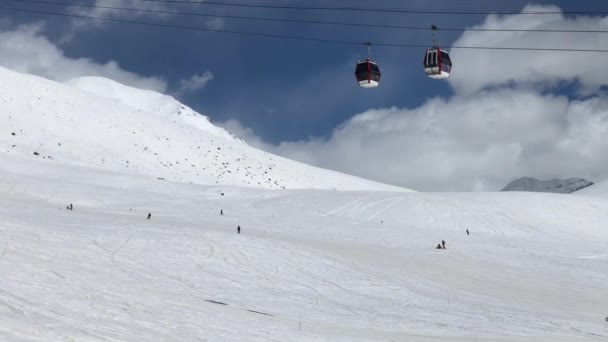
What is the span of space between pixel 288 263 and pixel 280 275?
1965 millimetres

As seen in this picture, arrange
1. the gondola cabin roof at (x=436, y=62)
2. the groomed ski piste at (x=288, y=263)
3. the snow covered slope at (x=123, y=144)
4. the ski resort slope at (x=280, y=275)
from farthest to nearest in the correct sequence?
the snow covered slope at (x=123, y=144) < the gondola cabin roof at (x=436, y=62) < the groomed ski piste at (x=288, y=263) < the ski resort slope at (x=280, y=275)

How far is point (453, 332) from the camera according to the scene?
14070mm

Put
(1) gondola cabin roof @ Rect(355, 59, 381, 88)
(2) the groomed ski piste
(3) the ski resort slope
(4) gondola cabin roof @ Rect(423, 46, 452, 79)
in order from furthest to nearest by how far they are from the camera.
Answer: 1. (1) gondola cabin roof @ Rect(355, 59, 381, 88)
2. (4) gondola cabin roof @ Rect(423, 46, 452, 79)
3. (2) the groomed ski piste
4. (3) the ski resort slope

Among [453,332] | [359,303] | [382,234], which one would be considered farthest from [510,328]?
[382,234]

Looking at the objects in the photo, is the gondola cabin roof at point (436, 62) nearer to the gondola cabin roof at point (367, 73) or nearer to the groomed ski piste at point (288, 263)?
the gondola cabin roof at point (367, 73)

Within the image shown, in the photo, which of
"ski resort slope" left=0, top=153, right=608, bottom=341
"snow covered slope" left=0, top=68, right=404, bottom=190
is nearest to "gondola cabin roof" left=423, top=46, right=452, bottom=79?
"ski resort slope" left=0, top=153, right=608, bottom=341

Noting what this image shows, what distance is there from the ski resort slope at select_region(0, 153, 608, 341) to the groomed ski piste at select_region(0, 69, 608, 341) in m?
0.07

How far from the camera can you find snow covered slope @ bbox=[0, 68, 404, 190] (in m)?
69.1

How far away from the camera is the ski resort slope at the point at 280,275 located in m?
11.4

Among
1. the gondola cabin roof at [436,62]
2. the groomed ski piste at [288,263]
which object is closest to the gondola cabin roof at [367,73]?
the gondola cabin roof at [436,62]

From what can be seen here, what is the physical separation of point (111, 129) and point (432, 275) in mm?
68432

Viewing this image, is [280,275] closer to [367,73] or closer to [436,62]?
[367,73]

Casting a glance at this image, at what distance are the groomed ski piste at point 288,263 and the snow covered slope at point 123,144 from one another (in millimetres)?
10136

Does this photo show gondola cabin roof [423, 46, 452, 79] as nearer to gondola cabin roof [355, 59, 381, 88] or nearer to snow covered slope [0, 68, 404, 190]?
gondola cabin roof [355, 59, 381, 88]
